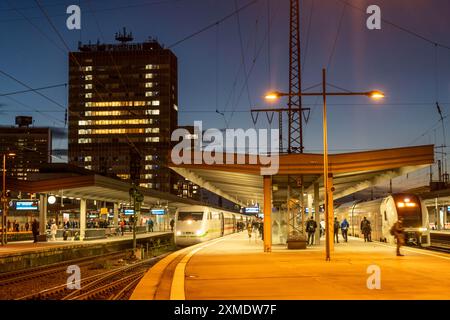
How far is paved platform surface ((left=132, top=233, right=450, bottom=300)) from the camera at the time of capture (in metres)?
12.0

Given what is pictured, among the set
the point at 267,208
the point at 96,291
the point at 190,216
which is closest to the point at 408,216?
the point at 267,208

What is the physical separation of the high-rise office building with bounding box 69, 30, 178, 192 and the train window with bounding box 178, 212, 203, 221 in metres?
137

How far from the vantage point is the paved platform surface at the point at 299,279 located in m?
12.0

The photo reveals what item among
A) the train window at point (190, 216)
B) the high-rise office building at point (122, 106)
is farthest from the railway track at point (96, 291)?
the high-rise office building at point (122, 106)

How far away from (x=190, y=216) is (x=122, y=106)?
480 ft

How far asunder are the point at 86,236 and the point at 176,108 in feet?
469

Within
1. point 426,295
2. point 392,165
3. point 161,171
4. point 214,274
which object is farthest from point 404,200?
point 161,171

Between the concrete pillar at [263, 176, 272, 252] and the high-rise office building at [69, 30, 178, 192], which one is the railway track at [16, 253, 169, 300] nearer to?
the concrete pillar at [263, 176, 272, 252]

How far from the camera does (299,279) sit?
1488 cm

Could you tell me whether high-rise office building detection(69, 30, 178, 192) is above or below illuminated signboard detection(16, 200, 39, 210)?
above

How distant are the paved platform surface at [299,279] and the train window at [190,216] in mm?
19964

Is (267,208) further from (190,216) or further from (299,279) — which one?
(190,216)

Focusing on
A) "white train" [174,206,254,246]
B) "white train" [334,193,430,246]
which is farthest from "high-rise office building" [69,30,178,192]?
"white train" [334,193,430,246]

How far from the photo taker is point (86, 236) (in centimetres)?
4822
